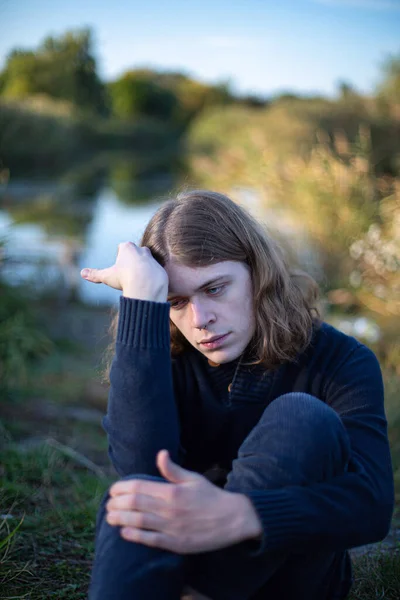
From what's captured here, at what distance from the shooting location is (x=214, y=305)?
137 cm

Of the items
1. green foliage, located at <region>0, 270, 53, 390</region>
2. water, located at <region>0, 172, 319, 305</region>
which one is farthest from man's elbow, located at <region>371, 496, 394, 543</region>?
green foliage, located at <region>0, 270, 53, 390</region>

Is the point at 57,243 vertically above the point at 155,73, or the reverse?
the point at 155,73

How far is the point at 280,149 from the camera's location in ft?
26.7

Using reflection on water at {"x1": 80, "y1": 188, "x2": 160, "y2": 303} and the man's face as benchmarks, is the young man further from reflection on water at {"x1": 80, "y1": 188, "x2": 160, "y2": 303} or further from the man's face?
reflection on water at {"x1": 80, "y1": 188, "x2": 160, "y2": 303}

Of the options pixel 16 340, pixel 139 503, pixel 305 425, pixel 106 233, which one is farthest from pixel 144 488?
pixel 106 233

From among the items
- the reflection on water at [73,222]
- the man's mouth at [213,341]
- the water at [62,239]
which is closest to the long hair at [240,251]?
the man's mouth at [213,341]

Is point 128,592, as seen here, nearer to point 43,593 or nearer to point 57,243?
point 43,593

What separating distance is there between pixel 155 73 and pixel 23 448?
16297 mm

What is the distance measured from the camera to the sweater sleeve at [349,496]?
3.39ft

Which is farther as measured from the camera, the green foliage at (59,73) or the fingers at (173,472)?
the green foliage at (59,73)

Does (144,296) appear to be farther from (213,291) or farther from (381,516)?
(381,516)

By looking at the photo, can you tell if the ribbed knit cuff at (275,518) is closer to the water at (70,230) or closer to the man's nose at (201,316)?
the man's nose at (201,316)

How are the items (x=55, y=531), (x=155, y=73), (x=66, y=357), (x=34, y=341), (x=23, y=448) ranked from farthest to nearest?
(x=155, y=73)
(x=66, y=357)
(x=34, y=341)
(x=23, y=448)
(x=55, y=531)

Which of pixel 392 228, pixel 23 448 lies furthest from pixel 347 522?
pixel 392 228
